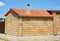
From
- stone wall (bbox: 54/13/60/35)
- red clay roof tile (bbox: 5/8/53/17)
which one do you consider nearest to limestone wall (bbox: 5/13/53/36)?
red clay roof tile (bbox: 5/8/53/17)

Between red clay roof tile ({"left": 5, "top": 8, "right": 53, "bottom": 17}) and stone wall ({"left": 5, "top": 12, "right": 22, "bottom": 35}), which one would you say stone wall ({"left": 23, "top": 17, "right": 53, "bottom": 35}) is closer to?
red clay roof tile ({"left": 5, "top": 8, "right": 53, "bottom": 17})

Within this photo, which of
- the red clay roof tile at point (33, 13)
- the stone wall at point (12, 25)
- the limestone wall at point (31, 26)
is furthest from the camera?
the red clay roof tile at point (33, 13)

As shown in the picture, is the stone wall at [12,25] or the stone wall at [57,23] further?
the stone wall at [57,23]

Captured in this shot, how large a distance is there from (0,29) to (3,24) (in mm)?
1085

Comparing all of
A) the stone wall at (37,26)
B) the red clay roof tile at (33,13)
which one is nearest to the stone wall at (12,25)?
the red clay roof tile at (33,13)

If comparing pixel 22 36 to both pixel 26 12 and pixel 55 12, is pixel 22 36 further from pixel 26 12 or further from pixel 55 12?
pixel 55 12

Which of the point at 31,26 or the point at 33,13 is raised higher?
the point at 33,13

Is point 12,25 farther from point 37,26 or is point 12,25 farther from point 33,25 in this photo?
point 37,26

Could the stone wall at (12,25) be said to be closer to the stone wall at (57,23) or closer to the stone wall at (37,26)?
the stone wall at (37,26)

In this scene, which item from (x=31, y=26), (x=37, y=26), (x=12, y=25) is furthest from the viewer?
(x=12, y=25)

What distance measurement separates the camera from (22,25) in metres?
19.7

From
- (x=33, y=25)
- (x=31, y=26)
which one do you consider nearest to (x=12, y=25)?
(x=31, y=26)

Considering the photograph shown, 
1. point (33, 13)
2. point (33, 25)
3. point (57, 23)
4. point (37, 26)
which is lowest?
point (37, 26)

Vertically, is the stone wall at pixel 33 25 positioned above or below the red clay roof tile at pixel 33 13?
below
